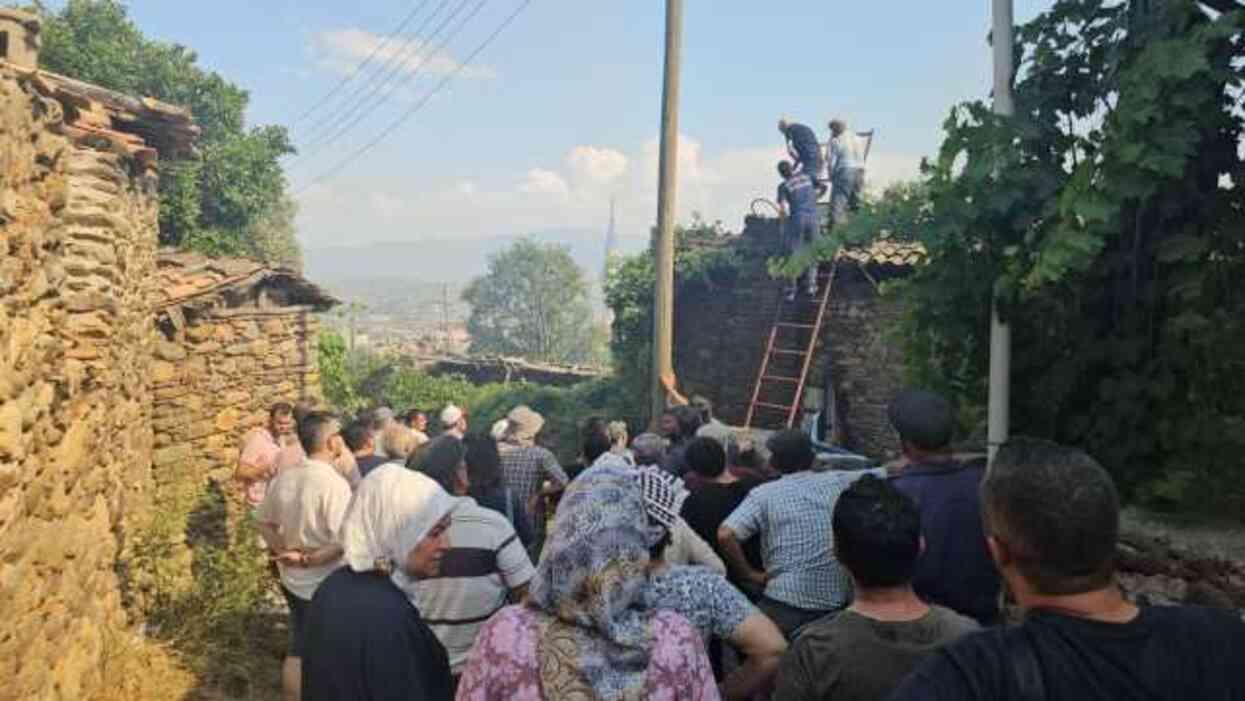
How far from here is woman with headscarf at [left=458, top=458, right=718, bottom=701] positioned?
76.3 inches

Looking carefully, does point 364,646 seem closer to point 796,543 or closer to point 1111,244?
point 796,543

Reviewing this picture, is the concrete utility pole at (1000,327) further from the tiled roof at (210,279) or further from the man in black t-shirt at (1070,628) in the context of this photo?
the tiled roof at (210,279)

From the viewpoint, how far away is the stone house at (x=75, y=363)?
334cm

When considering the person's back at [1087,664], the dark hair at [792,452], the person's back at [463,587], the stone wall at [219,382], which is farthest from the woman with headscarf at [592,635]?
the stone wall at [219,382]

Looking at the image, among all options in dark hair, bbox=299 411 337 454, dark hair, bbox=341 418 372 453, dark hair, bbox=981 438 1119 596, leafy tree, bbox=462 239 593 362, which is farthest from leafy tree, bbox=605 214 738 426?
leafy tree, bbox=462 239 593 362

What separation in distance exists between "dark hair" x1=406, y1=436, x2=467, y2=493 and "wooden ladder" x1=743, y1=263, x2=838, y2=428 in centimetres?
776

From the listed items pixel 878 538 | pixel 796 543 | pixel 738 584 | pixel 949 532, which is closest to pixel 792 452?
pixel 738 584

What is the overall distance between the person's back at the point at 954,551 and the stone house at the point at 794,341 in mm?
6743

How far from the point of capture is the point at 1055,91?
3.90 m

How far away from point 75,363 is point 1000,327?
14.2ft

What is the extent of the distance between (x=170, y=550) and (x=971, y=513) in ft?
17.0

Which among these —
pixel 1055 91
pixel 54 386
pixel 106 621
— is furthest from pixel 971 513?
pixel 106 621

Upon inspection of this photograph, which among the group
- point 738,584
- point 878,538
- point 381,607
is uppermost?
point 878,538

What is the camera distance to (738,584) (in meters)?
4.01
